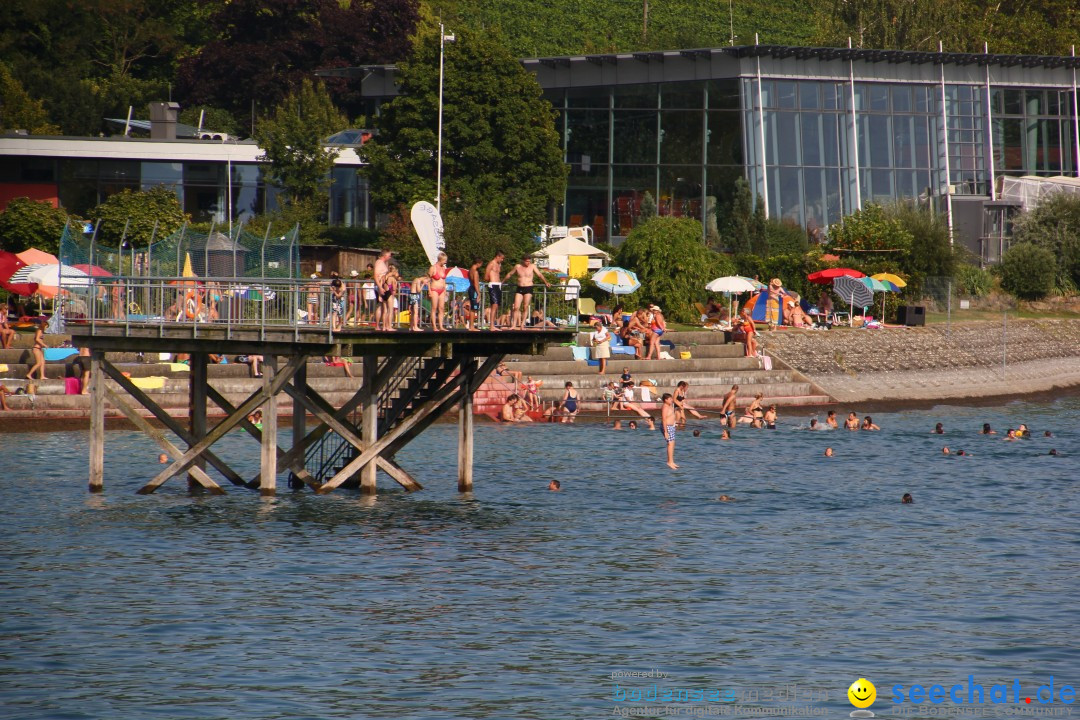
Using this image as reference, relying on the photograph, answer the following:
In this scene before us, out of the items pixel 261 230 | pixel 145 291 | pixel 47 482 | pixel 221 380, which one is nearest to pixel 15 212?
pixel 261 230

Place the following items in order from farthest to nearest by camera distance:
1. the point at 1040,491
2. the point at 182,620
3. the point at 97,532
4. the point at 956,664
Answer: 1. the point at 1040,491
2. the point at 97,532
3. the point at 182,620
4. the point at 956,664

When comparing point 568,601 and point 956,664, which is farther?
point 568,601

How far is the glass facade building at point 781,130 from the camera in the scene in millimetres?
62906

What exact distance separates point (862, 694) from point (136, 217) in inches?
1736

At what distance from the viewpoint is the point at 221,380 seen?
38438 mm

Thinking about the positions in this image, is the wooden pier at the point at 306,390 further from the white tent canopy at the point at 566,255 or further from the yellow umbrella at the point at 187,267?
the white tent canopy at the point at 566,255

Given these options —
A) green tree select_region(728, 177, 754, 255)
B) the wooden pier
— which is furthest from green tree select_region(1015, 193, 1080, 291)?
the wooden pier

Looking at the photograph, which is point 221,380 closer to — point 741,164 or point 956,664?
point 956,664

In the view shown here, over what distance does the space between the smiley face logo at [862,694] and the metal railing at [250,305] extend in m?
12.1

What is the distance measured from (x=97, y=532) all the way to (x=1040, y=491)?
20720 mm

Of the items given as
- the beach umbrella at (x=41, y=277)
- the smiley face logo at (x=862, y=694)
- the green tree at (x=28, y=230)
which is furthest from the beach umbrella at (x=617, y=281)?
the smiley face logo at (x=862, y=694)

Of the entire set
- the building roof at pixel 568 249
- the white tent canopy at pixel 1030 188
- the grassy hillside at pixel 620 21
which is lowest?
the building roof at pixel 568 249

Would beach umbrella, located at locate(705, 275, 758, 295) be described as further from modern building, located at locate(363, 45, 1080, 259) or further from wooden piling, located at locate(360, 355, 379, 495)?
wooden piling, located at locate(360, 355, 379, 495)

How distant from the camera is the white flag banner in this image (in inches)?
1102
